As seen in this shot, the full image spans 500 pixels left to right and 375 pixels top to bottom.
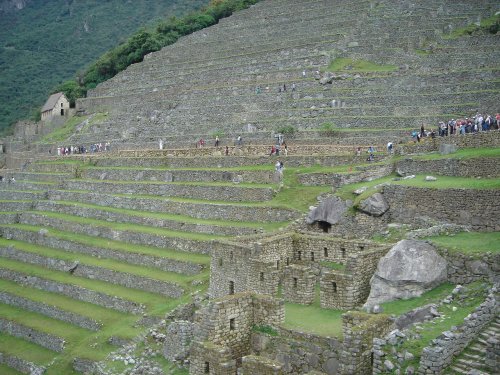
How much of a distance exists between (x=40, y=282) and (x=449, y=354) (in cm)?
2503

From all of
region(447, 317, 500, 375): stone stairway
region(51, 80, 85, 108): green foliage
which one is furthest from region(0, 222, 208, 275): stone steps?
region(51, 80, 85, 108): green foliage

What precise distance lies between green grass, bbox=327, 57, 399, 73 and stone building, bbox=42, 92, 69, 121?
33.0m

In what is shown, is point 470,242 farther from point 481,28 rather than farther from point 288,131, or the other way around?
point 481,28

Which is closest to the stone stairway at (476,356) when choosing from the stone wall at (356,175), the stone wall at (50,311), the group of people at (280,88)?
the stone wall at (356,175)

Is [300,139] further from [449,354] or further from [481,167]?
[449,354]

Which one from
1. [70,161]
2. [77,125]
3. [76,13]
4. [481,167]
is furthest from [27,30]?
[481,167]

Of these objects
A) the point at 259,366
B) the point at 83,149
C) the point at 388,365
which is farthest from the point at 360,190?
the point at 83,149

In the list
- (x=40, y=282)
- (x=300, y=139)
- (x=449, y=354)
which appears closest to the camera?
(x=449, y=354)

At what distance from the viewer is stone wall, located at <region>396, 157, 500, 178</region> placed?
20.6 metres

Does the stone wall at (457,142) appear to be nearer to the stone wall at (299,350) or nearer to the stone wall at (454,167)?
the stone wall at (454,167)

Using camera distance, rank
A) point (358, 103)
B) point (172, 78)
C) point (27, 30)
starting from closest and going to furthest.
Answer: point (358, 103) < point (172, 78) < point (27, 30)

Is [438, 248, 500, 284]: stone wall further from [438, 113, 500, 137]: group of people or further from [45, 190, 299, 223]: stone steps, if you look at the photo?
[438, 113, 500, 137]: group of people

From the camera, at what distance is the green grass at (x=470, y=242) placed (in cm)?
1587

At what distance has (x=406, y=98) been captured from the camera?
3788 centimetres
